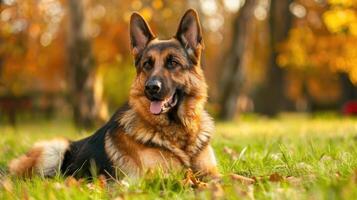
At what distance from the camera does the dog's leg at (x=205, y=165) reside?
6.00 meters

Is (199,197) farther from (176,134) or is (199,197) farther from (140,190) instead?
(176,134)

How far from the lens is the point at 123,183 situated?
5.24m

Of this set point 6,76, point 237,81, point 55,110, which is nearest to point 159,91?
point 237,81

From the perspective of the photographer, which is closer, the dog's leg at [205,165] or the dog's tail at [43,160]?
the dog's leg at [205,165]

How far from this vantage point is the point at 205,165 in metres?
6.08

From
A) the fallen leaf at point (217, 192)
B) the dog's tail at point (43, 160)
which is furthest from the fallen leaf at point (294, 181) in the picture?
the dog's tail at point (43, 160)

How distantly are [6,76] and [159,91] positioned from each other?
57.7 ft

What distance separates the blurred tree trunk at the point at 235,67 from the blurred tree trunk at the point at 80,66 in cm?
578

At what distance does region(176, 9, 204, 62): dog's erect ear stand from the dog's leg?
3.82 ft

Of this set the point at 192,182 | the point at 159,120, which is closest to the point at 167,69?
the point at 159,120

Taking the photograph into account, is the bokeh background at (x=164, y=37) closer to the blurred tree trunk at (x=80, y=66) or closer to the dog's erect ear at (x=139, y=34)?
the blurred tree trunk at (x=80, y=66)

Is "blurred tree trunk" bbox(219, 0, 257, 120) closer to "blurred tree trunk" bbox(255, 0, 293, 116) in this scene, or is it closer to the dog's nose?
"blurred tree trunk" bbox(255, 0, 293, 116)

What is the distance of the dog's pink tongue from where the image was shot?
6121mm

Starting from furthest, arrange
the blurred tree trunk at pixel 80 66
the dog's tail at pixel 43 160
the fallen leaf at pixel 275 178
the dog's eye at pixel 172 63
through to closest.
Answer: the blurred tree trunk at pixel 80 66 < the dog's tail at pixel 43 160 < the dog's eye at pixel 172 63 < the fallen leaf at pixel 275 178
